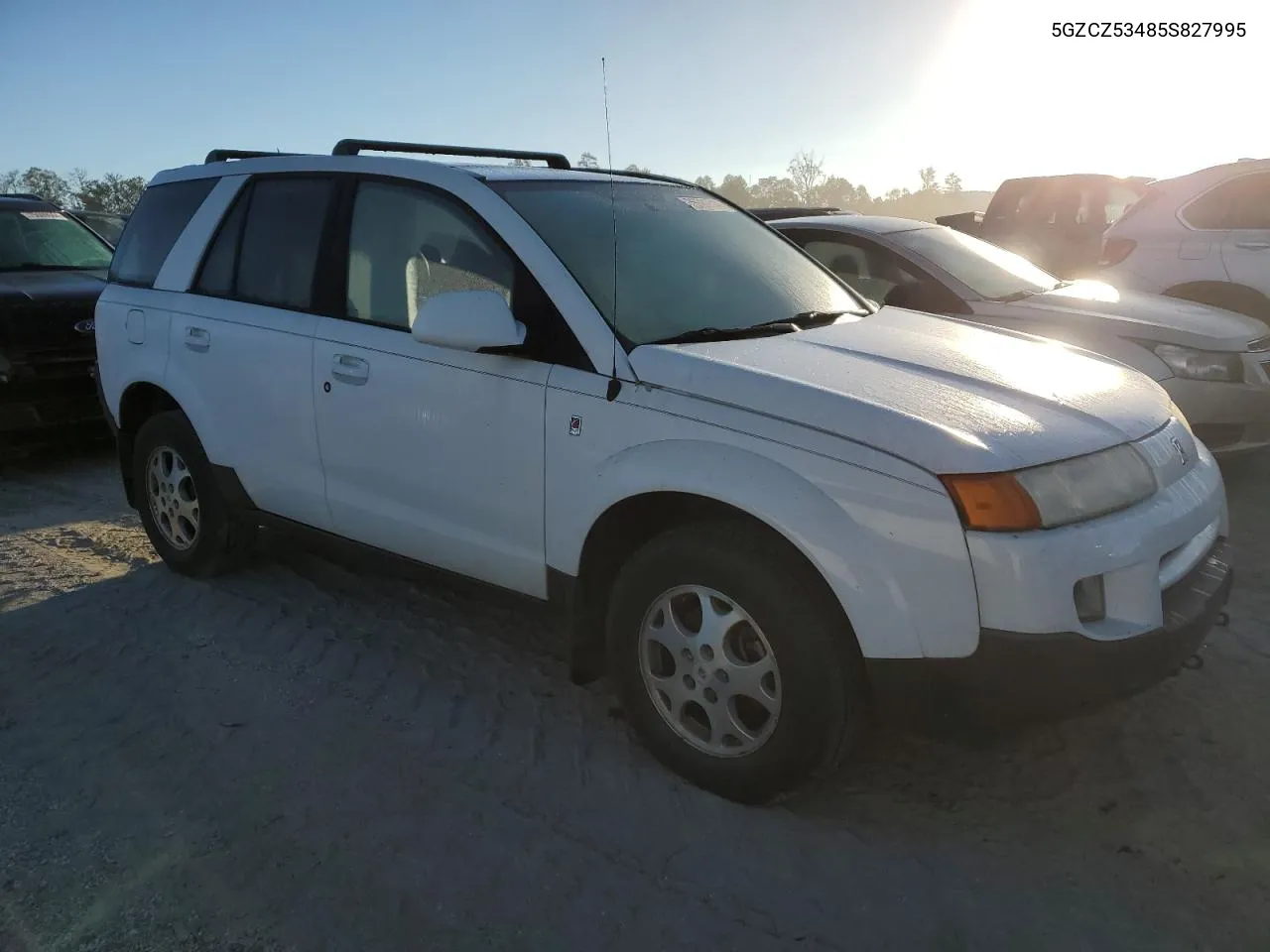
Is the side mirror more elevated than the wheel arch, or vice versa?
the side mirror

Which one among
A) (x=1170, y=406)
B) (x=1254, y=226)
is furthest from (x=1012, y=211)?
(x=1170, y=406)

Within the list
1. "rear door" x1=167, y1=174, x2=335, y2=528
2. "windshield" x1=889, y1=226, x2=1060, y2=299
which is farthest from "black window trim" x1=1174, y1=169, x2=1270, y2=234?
"rear door" x1=167, y1=174, x2=335, y2=528

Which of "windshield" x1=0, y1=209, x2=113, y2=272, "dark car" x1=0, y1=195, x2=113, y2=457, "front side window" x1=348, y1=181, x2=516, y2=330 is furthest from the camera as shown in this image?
"windshield" x1=0, y1=209, x2=113, y2=272

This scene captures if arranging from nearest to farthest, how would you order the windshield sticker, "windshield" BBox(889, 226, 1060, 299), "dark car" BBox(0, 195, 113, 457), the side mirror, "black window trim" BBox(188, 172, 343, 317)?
1. the side mirror
2. "black window trim" BBox(188, 172, 343, 317)
3. the windshield sticker
4. "windshield" BBox(889, 226, 1060, 299)
5. "dark car" BBox(0, 195, 113, 457)

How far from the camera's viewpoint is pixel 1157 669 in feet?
8.53

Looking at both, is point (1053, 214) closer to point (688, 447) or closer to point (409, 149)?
point (409, 149)

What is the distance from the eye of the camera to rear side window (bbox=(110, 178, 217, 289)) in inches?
179

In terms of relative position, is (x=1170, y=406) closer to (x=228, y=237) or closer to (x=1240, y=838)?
(x=1240, y=838)

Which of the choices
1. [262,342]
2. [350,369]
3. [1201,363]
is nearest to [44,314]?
[262,342]

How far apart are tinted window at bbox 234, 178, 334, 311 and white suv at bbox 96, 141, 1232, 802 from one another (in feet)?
0.06

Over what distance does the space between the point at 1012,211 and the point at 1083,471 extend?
31.9 ft

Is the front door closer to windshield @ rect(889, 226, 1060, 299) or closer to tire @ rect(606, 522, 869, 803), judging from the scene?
Answer: tire @ rect(606, 522, 869, 803)

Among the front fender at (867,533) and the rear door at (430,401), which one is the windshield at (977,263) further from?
the front fender at (867,533)

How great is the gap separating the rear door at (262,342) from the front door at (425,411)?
5.7 inches
